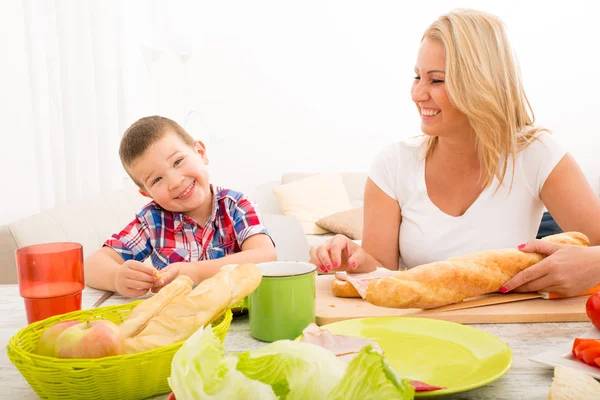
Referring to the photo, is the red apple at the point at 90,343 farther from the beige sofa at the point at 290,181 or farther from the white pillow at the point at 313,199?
the beige sofa at the point at 290,181

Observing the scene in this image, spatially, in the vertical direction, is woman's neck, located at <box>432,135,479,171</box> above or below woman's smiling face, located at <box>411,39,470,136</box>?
below

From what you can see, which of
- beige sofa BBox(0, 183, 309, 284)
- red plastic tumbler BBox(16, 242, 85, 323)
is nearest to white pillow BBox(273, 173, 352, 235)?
beige sofa BBox(0, 183, 309, 284)

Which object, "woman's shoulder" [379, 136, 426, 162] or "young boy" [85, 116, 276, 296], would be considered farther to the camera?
"woman's shoulder" [379, 136, 426, 162]

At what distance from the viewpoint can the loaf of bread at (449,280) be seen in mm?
941

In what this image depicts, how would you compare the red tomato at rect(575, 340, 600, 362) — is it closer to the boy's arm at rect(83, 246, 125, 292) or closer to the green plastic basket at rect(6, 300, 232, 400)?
the green plastic basket at rect(6, 300, 232, 400)

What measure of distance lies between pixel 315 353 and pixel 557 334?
1.84 ft

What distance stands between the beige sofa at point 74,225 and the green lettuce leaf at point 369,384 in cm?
147

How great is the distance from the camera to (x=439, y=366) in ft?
2.30

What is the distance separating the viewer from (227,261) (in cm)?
136

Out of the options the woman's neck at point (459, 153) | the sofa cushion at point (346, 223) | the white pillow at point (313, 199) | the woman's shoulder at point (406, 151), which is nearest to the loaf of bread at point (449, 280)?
the woman's neck at point (459, 153)

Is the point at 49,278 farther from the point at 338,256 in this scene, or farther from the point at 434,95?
the point at 434,95

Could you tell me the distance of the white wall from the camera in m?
4.89

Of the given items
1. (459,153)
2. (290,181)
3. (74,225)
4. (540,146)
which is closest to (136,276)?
(74,225)

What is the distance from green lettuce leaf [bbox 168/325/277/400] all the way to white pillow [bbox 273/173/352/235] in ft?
12.2
